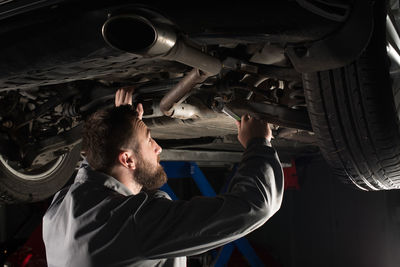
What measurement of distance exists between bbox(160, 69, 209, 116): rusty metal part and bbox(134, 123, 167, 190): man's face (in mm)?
130

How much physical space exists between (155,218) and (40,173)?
1.64 meters

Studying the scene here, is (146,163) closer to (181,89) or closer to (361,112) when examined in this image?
(181,89)

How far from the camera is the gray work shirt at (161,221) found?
50.5 inches

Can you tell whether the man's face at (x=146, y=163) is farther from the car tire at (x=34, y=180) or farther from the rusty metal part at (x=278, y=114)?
the car tire at (x=34, y=180)

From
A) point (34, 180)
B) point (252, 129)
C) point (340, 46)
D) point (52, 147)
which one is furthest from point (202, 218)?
point (34, 180)

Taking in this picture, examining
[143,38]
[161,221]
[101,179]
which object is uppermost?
[143,38]

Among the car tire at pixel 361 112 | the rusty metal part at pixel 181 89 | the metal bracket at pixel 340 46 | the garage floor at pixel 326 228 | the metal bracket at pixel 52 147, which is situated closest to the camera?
the metal bracket at pixel 340 46

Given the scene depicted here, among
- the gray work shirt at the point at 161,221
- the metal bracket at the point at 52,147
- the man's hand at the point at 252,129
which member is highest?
the metal bracket at the point at 52,147

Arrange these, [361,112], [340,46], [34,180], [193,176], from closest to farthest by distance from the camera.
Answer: [340,46]
[361,112]
[34,180]
[193,176]

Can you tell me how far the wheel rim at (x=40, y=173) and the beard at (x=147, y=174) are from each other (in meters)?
1.10

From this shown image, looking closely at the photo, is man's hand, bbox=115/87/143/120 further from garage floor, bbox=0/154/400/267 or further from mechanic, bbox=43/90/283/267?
garage floor, bbox=0/154/400/267

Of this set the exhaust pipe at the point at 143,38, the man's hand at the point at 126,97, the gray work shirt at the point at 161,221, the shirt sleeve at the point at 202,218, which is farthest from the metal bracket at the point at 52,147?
the exhaust pipe at the point at 143,38

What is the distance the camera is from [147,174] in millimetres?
1717

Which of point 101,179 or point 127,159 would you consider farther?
point 127,159
